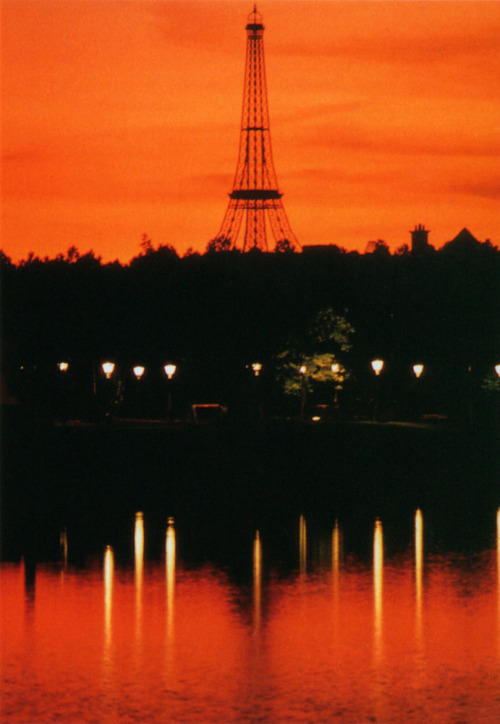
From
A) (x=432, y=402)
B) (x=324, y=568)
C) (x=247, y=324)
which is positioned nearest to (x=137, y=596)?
(x=324, y=568)

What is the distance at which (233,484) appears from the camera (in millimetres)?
24547

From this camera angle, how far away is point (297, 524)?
1706 cm

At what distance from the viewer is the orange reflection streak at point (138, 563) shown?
10039 mm

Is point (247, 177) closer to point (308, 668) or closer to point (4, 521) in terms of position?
point (4, 521)

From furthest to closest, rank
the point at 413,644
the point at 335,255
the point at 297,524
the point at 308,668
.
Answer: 1. the point at 335,255
2. the point at 297,524
3. the point at 413,644
4. the point at 308,668

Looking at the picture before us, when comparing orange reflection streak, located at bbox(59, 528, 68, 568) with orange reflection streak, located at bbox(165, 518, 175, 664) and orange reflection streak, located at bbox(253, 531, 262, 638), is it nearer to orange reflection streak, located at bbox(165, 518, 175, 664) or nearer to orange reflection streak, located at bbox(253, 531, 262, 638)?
orange reflection streak, located at bbox(165, 518, 175, 664)

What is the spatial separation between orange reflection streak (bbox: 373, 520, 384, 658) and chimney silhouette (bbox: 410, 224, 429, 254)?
134 metres

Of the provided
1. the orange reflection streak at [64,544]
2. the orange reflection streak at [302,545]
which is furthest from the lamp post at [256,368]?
the orange reflection streak at [64,544]

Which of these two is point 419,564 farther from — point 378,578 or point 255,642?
point 255,642

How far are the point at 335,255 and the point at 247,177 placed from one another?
18.2 metres

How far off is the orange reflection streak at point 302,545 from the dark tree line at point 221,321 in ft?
108

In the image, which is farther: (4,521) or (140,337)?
(140,337)

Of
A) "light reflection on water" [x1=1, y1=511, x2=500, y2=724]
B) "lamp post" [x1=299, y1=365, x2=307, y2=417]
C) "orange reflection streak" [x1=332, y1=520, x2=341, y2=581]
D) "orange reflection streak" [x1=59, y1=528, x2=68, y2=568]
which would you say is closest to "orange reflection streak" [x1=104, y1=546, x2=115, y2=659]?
"light reflection on water" [x1=1, y1=511, x2=500, y2=724]

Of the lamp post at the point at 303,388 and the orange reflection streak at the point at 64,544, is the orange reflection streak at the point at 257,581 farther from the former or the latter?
the lamp post at the point at 303,388
